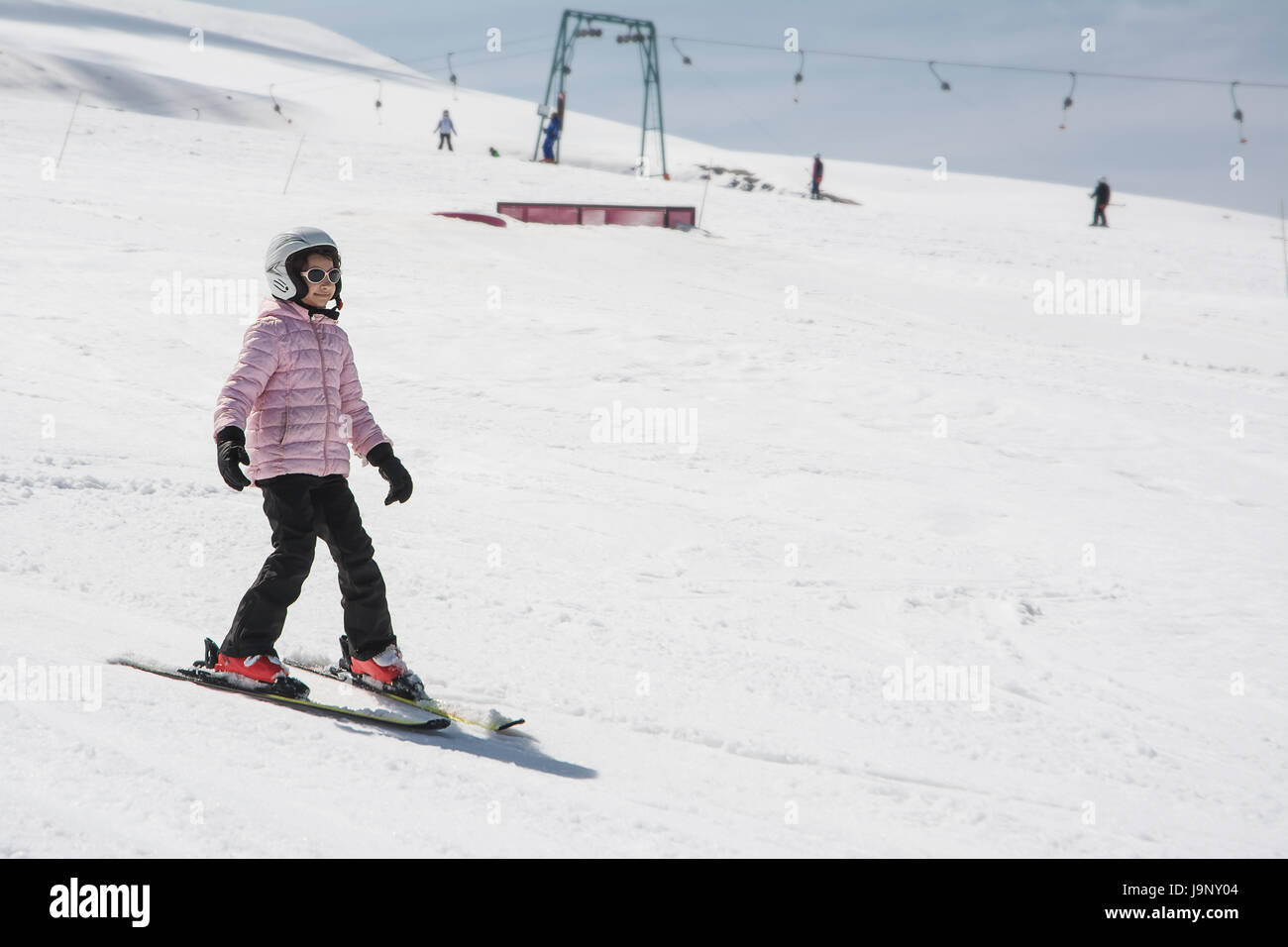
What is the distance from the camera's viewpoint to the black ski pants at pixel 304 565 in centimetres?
373

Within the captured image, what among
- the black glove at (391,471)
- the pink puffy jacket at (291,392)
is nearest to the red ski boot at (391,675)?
the black glove at (391,471)

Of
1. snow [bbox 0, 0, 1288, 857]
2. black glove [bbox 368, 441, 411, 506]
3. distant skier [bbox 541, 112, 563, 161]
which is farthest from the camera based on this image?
distant skier [bbox 541, 112, 563, 161]

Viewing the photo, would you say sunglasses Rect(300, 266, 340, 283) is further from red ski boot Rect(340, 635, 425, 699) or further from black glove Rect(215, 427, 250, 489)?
red ski boot Rect(340, 635, 425, 699)

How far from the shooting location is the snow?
127 inches

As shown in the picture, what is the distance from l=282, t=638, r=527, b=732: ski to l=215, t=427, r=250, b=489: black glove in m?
0.98

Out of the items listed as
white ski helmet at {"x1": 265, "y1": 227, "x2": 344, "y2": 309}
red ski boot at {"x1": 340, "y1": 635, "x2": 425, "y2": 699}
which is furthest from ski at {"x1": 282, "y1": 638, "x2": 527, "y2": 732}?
white ski helmet at {"x1": 265, "y1": 227, "x2": 344, "y2": 309}

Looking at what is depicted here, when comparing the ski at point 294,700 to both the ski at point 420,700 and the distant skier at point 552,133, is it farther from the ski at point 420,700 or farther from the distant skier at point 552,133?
the distant skier at point 552,133

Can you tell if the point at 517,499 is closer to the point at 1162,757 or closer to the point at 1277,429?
the point at 1162,757

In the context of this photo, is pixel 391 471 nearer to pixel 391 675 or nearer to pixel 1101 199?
pixel 391 675

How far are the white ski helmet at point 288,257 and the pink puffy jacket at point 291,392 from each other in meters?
0.06

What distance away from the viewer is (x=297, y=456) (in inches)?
147
